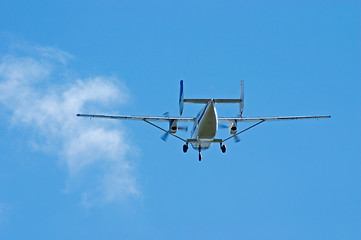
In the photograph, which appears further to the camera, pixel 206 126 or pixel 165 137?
pixel 165 137

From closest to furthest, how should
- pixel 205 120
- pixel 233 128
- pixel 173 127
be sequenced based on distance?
pixel 205 120 < pixel 173 127 < pixel 233 128

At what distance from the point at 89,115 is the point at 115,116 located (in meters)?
3.02

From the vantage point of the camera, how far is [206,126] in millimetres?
54594

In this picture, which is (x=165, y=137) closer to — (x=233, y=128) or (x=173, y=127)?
(x=173, y=127)

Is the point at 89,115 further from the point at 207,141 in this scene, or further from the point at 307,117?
the point at 307,117

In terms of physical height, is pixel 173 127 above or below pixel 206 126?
above

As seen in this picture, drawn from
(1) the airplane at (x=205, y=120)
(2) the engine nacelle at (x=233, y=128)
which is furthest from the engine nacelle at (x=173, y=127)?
(2) the engine nacelle at (x=233, y=128)

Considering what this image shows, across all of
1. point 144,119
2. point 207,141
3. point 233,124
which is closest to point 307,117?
point 233,124

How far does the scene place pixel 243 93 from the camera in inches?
2371

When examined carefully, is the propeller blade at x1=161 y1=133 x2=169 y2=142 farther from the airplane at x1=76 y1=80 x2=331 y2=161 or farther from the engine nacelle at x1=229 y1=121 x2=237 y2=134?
the engine nacelle at x1=229 y1=121 x2=237 y2=134

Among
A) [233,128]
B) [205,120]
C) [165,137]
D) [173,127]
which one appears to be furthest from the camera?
[233,128]

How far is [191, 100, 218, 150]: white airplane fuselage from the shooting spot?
173ft

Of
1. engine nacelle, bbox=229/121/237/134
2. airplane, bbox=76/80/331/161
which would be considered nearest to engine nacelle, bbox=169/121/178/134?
airplane, bbox=76/80/331/161

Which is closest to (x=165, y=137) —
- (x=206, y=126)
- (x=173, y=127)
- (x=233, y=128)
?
(x=173, y=127)
